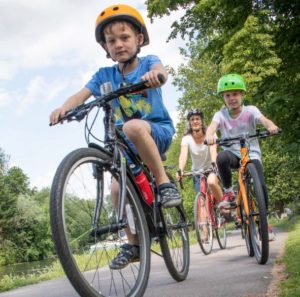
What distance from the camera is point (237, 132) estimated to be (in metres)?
5.71

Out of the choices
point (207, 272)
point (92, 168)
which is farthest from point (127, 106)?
point (207, 272)

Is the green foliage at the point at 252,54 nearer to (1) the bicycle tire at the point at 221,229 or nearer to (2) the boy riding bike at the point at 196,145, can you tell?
(2) the boy riding bike at the point at 196,145

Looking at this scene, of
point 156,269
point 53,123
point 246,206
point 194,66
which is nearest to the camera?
point 53,123

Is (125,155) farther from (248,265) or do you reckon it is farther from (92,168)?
(248,265)

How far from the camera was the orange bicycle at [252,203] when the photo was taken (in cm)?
469

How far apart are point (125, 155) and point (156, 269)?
2.44m

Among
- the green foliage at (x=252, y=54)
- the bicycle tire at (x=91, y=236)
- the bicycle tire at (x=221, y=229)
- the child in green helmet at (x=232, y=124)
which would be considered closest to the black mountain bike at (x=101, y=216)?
the bicycle tire at (x=91, y=236)

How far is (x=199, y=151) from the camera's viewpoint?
7664 millimetres

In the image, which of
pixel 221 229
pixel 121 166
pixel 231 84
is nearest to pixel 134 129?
pixel 121 166

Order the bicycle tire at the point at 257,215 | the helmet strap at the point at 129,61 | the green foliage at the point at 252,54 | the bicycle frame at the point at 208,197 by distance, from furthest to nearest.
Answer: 1. the green foliage at the point at 252,54
2. the bicycle frame at the point at 208,197
3. the bicycle tire at the point at 257,215
4. the helmet strap at the point at 129,61

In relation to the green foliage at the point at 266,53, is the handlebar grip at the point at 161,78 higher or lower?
lower

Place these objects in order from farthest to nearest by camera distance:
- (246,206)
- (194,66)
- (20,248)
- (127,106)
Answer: (20,248)
(194,66)
(246,206)
(127,106)

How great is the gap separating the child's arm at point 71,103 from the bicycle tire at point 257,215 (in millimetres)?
1868

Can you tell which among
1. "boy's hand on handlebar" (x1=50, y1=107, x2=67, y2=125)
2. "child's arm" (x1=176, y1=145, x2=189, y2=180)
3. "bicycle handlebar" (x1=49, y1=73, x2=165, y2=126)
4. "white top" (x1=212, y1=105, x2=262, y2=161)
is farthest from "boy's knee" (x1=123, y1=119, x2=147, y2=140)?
"child's arm" (x1=176, y1=145, x2=189, y2=180)
